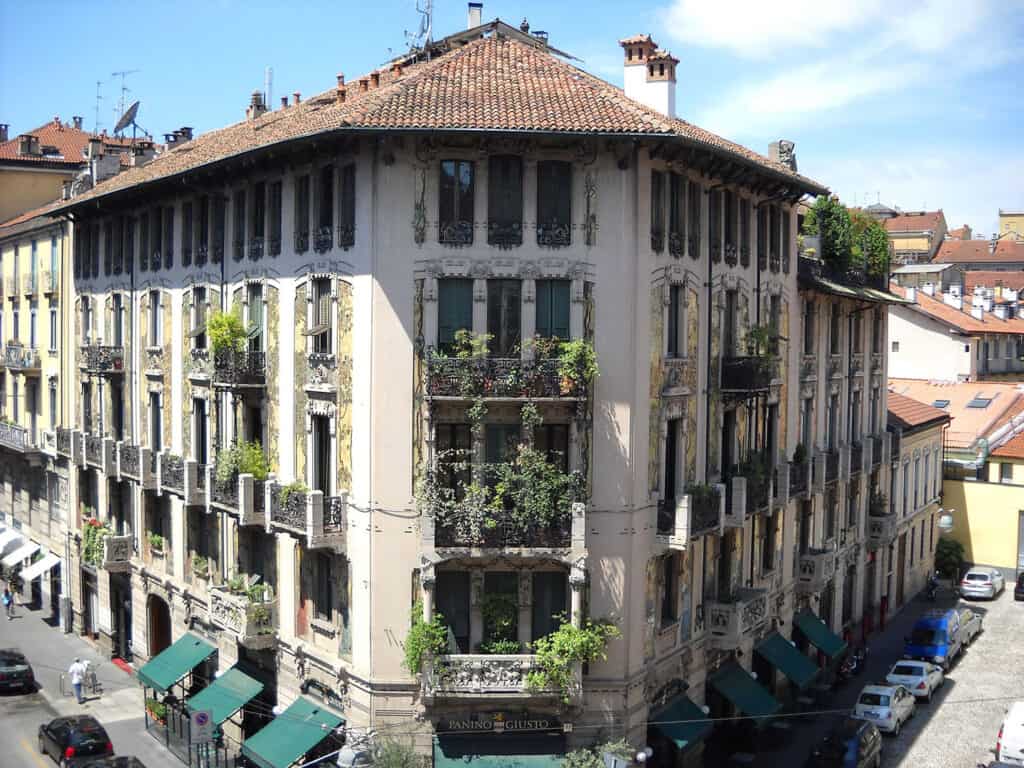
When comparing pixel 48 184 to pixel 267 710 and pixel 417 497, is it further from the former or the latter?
pixel 417 497

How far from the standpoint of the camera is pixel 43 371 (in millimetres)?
48000

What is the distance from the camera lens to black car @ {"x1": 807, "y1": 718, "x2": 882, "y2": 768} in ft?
96.8

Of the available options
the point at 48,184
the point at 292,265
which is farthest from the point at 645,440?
the point at 48,184

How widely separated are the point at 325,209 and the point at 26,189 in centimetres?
3651

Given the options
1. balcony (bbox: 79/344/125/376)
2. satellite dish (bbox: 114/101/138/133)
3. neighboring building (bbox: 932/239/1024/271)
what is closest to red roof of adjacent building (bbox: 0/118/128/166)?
satellite dish (bbox: 114/101/138/133)

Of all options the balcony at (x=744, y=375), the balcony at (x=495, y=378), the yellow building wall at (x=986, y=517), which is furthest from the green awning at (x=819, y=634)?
the yellow building wall at (x=986, y=517)

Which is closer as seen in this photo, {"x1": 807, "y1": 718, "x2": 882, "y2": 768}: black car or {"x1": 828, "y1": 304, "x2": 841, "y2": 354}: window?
{"x1": 807, "y1": 718, "x2": 882, "y2": 768}: black car

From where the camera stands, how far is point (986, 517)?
57250 mm

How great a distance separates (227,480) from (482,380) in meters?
9.25

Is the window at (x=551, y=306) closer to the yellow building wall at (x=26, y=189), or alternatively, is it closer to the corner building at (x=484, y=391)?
the corner building at (x=484, y=391)

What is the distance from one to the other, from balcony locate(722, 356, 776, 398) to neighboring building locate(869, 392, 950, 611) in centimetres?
1857

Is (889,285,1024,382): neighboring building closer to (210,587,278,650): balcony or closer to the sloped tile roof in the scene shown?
the sloped tile roof

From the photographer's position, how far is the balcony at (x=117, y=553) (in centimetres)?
3916

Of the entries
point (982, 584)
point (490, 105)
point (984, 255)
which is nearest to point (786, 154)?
point (490, 105)
